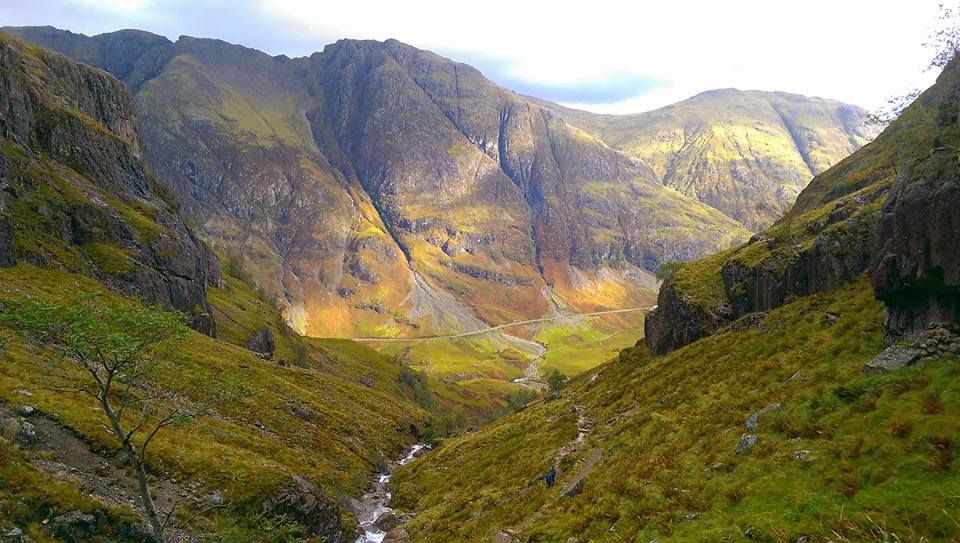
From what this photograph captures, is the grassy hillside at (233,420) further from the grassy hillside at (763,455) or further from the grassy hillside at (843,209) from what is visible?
the grassy hillside at (843,209)

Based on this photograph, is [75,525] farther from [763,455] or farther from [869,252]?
[869,252]

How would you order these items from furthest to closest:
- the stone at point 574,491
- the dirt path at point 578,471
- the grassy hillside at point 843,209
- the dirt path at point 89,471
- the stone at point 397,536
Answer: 1. the stone at point 397,536
2. the grassy hillside at point 843,209
3. the stone at point 574,491
4. the dirt path at point 89,471
5. the dirt path at point 578,471

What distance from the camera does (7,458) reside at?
25391 millimetres

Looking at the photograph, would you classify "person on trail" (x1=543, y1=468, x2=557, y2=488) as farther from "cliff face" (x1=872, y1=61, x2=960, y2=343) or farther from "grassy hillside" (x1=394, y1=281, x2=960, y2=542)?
"cliff face" (x1=872, y1=61, x2=960, y2=343)

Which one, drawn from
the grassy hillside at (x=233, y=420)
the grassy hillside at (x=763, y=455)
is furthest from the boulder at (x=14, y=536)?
the grassy hillside at (x=763, y=455)

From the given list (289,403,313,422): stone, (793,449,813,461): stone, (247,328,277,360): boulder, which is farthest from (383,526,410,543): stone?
(247,328,277,360): boulder

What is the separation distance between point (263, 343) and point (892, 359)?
13468 cm

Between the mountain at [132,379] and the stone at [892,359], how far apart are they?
91.9 ft

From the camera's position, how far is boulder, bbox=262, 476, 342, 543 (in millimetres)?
37312

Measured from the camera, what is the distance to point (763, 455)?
2042cm

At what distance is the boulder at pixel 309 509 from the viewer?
1469 inches

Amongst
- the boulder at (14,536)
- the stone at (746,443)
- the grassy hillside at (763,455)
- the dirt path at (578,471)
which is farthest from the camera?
the dirt path at (578,471)

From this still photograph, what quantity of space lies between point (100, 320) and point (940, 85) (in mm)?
114145

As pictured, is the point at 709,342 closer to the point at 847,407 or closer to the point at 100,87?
the point at 847,407
